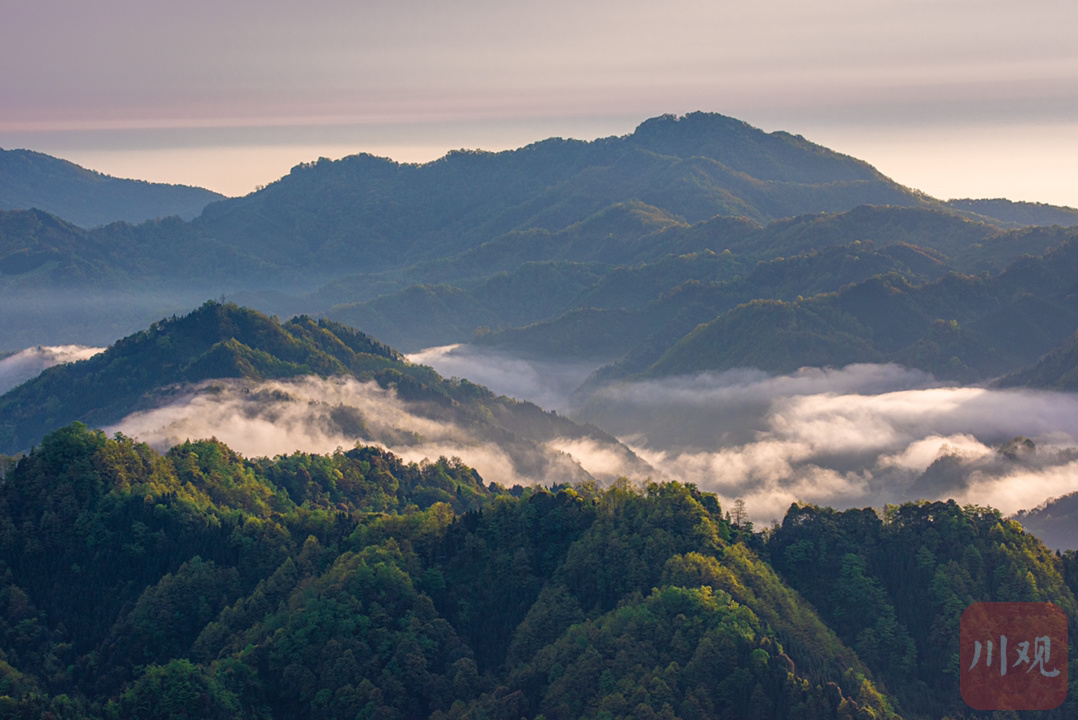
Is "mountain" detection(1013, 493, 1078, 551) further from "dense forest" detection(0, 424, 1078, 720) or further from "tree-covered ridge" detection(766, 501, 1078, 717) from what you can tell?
"dense forest" detection(0, 424, 1078, 720)

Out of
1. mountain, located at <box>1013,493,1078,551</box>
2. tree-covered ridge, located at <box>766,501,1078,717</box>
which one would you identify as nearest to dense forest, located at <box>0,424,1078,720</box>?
tree-covered ridge, located at <box>766,501,1078,717</box>

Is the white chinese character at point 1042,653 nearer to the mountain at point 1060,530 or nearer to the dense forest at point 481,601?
the dense forest at point 481,601

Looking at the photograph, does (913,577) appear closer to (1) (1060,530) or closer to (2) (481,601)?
(2) (481,601)

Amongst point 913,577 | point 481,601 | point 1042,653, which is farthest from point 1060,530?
point 481,601

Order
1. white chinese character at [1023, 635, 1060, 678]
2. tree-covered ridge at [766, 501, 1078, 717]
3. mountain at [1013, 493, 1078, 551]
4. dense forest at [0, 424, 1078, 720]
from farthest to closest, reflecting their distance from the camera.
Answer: mountain at [1013, 493, 1078, 551], tree-covered ridge at [766, 501, 1078, 717], white chinese character at [1023, 635, 1060, 678], dense forest at [0, 424, 1078, 720]

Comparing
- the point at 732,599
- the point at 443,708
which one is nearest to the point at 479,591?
the point at 443,708

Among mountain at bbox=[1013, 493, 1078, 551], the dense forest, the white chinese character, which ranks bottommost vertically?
mountain at bbox=[1013, 493, 1078, 551]

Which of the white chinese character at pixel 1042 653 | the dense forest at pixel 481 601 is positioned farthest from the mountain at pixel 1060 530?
the white chinese character at pixel 1042 653

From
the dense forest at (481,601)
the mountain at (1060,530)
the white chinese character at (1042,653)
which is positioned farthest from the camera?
the mountain at (1060,530)

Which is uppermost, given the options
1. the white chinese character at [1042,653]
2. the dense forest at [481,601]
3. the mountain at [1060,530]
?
the dense forest at [481,601]
